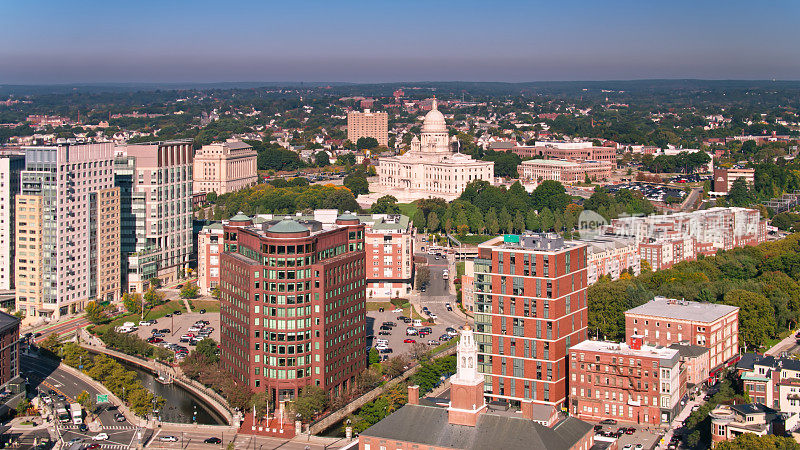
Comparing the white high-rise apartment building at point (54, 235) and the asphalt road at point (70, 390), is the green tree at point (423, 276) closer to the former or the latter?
the white high-rise apartment building at point (54, 235)

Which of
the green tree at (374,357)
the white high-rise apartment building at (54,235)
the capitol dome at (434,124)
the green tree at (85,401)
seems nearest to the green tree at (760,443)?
the green tree at (374,357)

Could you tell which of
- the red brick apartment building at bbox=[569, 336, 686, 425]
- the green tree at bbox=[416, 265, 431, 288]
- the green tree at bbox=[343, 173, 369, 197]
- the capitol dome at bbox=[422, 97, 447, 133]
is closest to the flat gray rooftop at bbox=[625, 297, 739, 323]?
the red brick apartment building at bbox=[569, 336, 686, 425]

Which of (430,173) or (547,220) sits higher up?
(430,173)

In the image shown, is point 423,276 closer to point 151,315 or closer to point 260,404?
point 151,315

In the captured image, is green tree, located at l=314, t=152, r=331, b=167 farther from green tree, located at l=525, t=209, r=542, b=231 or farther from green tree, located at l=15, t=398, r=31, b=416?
green tree, located at l=15, t=398, r=31, b=416

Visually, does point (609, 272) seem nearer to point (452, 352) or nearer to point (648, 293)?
point (648, 293)

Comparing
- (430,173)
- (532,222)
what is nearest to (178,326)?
(532,222)
